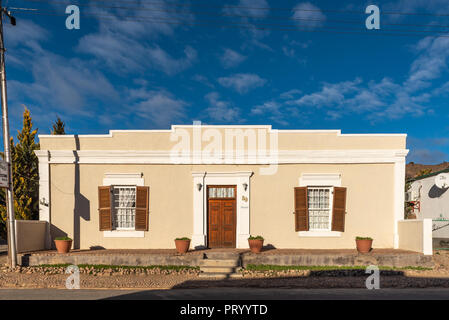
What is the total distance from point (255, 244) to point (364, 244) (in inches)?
140

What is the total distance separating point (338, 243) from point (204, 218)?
4877 mm

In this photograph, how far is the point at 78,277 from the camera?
8.56 metres

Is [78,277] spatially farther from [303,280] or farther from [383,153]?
[383,153]

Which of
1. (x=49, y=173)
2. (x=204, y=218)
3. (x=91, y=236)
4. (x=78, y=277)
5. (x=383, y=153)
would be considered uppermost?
(x=383, y=153)

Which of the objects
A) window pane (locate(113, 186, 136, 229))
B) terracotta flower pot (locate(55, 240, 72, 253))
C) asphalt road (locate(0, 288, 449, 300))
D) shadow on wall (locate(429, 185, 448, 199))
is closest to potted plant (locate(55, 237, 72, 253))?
terracotta flower pot (locate(55, 240, 72, 253))

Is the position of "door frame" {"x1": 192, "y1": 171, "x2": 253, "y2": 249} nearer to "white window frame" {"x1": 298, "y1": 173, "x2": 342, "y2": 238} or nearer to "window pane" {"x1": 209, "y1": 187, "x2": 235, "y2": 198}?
"window pane" {"x1": 209, "y1": 187, "x2": 235, "y2": 198}

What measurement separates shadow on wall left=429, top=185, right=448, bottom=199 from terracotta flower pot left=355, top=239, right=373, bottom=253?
6.69 m

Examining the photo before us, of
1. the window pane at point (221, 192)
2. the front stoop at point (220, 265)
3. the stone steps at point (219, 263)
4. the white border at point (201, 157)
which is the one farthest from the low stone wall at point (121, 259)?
the white border at point (201, 157)

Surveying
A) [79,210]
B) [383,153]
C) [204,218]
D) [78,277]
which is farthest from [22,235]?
[383,153]

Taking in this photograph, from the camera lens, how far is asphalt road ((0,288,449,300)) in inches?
264
